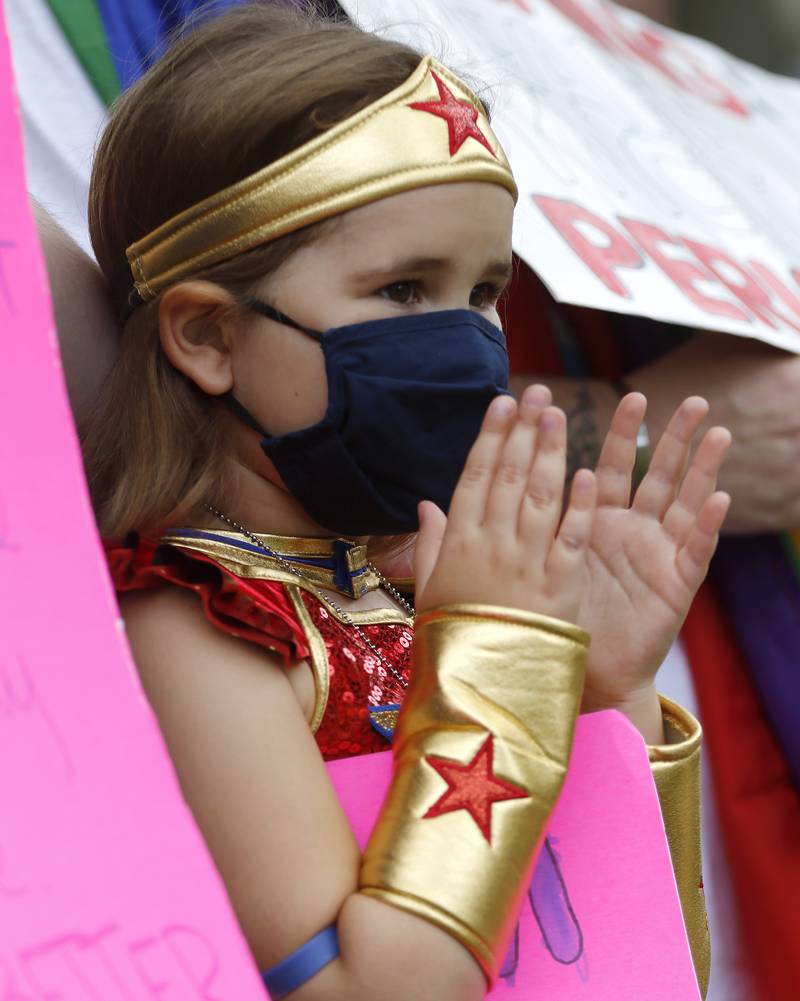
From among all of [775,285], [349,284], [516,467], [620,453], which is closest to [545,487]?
[516,467]

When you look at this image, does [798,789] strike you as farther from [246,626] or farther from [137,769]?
[137,769]

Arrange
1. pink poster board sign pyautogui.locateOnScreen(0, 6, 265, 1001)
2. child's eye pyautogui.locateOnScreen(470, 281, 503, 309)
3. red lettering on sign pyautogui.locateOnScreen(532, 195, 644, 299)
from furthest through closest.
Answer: red lettering on sign pyautogui.locateOnScreen(532, 195, 644, 299), child's eye pyautogui.locateOnScreen(470, 281, 503, 309), pink poster board sign pyautogui.locateOnScreen(0, 6, 265, 1001)

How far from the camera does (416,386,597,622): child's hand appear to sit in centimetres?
96

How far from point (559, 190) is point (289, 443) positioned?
0.58 m

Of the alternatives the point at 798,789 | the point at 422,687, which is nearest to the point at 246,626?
the point at 422,687

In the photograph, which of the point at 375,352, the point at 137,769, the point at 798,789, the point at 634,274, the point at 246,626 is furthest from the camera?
the point at 798,789

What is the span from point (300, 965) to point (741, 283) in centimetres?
113

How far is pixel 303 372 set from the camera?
110 centimetres

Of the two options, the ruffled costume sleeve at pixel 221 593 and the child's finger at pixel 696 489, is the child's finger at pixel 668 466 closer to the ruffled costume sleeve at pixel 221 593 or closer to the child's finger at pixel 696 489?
the child's finger at pixel 696 489

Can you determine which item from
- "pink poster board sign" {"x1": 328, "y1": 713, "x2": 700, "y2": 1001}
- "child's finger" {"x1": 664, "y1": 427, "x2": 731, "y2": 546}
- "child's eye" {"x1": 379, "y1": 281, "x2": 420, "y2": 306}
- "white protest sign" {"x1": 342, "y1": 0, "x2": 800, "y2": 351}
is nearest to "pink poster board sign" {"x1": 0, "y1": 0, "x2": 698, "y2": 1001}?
"pink poster board sign" {"x1": 328, "y1": 713, "x2": 700, "y2": 1001}

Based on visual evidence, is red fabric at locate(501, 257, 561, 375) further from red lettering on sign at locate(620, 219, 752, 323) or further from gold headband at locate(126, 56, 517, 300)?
gold headband at locate(126, 56, 517, 300)

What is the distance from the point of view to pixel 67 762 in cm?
63

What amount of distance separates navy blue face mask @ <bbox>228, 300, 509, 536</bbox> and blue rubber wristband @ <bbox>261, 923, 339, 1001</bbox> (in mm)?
382

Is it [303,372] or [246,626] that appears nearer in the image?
[246,626]
